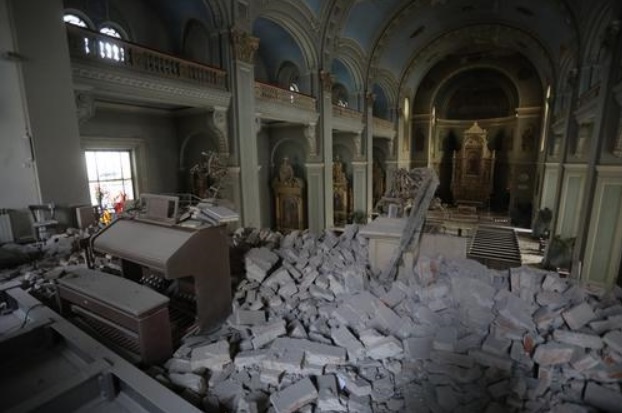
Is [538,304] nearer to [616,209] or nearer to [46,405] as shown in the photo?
[46,405]

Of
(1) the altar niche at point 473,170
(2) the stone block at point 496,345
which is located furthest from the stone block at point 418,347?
(1) the altar niche at point 473,170

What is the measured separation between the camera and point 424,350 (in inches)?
118

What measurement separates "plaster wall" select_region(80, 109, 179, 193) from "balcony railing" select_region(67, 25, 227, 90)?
101 inches

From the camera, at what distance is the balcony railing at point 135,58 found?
5.90m

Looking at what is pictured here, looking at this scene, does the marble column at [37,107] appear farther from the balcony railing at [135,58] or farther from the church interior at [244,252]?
the balcony railing at [135,58]

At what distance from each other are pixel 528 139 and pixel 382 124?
9.91 metres

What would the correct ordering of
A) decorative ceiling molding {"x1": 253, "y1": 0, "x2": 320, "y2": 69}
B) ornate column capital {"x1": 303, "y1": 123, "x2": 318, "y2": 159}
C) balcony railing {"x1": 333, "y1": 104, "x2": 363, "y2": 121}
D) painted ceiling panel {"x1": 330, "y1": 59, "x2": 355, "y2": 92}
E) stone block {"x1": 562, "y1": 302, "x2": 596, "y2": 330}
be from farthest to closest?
painted ceiling panel {"x1": 330, "y1": 59, "x2": 355, "y2": 92}, balcony railing {"x1": 333, "y1": 104, "x2": 363, "y2": 121}, ornate column capital {"x1": 303, "y1": 123, "x2": 318, "y2": 159}, decorative ceiling molding {"x1": 253, "y1": 0, "x2": 320, "y2": 69}, stone block {"x1": 562, "y1": 302, "x2": 596, "y2": 330}

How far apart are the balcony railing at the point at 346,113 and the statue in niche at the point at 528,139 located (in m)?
11.9

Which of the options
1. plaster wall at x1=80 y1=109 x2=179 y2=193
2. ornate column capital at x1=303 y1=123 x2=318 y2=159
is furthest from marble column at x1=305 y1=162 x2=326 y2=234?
plaster wall at x1=80 y1=109 x2=179 y2=193

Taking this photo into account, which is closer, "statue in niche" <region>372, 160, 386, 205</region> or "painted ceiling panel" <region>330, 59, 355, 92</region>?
"painted ceiling panel" <region>330, 59, 355, 92</region>

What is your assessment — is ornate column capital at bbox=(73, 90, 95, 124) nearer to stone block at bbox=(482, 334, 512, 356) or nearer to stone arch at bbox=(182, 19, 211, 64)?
stone arch at bbox=(182, 19, 211, 64)

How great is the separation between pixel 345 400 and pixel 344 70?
15418 millimetres

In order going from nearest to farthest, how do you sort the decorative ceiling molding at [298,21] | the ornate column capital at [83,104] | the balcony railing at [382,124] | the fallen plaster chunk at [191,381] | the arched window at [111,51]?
1. the fallen plaster chunk at [191,381]
2. the ornate column capital at [83,104]
3. the arched window at [111,51]
4. the decorative ceiling molding at [298,21]
5. the balcony railing at [382,124]

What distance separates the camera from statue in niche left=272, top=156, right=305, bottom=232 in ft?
44.1
